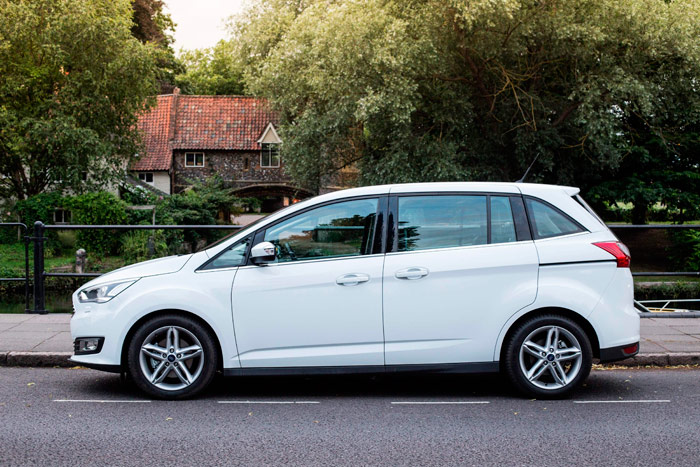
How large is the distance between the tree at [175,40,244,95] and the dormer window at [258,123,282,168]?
12.6m

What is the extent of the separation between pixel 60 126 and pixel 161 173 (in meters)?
26.5

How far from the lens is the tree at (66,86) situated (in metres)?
32.1

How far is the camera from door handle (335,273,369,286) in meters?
6.35

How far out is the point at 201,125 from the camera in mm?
59688

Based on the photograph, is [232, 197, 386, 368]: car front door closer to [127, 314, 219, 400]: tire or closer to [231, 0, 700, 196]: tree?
[127, 314, 219, 400]: tire

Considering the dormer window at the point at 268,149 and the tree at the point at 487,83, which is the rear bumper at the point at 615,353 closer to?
the tree at the point at 487,83

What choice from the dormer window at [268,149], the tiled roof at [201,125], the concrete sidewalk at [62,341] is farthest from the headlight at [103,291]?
the tiled roof at [201,125]

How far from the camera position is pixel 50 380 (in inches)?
288

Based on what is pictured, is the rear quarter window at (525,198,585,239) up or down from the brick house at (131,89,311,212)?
down

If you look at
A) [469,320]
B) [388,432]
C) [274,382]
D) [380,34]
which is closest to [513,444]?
[388,432]

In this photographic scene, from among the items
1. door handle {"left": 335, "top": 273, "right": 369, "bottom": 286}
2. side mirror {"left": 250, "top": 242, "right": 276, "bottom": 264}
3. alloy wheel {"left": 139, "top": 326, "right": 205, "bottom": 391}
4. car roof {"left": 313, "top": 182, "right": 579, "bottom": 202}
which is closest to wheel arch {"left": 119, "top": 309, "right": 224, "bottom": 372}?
alloy wheel {"left": 139, "top": 326, "right": 205, "bottom": 391}

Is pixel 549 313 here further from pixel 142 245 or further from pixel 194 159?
pixel 194 159

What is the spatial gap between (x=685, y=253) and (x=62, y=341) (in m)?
20.0

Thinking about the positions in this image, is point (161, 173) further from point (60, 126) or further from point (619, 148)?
point (619, 148)
